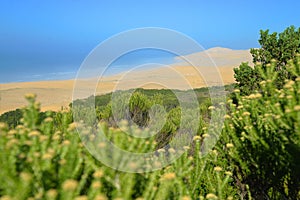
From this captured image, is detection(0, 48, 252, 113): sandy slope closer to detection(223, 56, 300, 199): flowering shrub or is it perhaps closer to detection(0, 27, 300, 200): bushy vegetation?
detection(223, 56, 300, 199): flowering shrub

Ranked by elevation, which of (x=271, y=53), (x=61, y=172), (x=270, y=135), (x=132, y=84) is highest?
(x=271, y=53)

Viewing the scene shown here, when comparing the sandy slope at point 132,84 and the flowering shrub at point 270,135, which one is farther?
the sandy slope at point 132,84

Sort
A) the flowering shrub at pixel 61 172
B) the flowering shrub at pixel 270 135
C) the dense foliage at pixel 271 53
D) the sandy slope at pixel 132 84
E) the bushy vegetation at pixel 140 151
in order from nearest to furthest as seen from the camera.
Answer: the flowering shrub at pixel 61 172 → the bushy vegetation at pixel 140 151 → the flowering shrub at pixel 270 135 → the sandy slope at pixel 132 84 → the dense foliage at pixel 271 53

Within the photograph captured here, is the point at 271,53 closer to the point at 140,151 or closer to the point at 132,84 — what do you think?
the point at 132,84

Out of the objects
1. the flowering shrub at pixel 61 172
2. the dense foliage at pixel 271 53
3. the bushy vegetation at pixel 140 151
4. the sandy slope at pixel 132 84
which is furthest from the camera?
the dense foliage at pixel 271 53

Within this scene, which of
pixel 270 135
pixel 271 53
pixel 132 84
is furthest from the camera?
pixel 132 84

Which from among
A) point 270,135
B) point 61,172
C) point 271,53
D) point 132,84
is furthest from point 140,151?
point 132,84

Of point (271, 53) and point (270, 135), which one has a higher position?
point (271, 53)

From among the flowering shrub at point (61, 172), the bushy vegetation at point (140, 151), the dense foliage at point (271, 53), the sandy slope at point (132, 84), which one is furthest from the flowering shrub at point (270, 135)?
the dense foliage at point (271, 53)

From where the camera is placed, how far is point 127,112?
9.19 m

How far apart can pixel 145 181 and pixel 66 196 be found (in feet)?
3.70

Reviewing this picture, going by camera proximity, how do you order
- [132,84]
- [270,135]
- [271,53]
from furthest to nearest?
[132,84], [271,53], [270,135]

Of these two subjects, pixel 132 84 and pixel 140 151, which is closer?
pixel 140 151

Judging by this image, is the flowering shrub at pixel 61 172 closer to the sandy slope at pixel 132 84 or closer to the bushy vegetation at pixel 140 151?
the bushy vegetation at pixel 140 151
